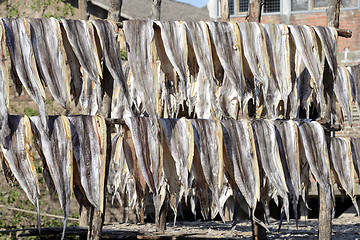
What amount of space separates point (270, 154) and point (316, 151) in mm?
549

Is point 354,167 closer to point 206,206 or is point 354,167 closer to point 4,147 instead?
point 206,206

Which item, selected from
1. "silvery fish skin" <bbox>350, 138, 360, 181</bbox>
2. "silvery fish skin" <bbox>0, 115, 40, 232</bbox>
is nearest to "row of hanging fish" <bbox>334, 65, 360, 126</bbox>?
"silvery fish skin" <bbox>350, 138, 360, 181</bbox>

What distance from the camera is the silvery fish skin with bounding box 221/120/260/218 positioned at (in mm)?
5562

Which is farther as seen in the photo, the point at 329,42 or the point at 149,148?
the point at 329,42

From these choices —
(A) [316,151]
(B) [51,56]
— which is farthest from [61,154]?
(A) [316,151]

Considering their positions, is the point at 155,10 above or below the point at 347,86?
above

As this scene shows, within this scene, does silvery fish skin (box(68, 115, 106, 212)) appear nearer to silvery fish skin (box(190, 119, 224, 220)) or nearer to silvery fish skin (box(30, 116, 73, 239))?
silvery fish skin (box(30, 116, 73, 239))

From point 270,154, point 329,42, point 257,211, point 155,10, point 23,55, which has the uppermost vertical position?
point 155,10

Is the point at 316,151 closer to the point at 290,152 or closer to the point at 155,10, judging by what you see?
the point at 290,152

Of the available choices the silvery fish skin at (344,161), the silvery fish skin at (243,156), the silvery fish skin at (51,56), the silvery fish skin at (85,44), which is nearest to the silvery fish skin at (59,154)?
the silvery fish skin at (51,56)

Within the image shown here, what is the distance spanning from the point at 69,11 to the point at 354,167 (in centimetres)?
1032

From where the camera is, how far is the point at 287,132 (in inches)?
229

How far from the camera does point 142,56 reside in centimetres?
547

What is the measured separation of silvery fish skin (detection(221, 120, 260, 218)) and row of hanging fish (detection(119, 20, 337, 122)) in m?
0.26
